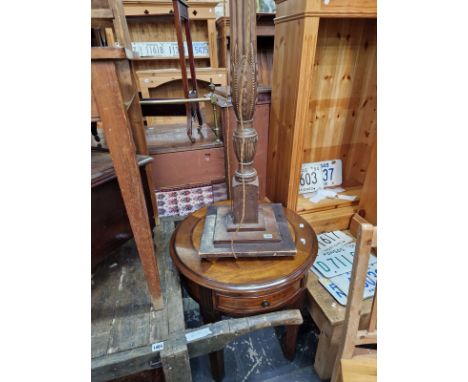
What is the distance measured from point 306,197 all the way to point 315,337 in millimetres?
691

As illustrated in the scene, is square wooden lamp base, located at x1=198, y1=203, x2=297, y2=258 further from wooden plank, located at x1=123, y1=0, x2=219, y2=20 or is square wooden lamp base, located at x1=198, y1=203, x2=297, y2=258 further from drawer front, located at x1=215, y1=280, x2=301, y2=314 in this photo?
wooden plank, located at x1=123, y1=0, x2=219, y2=20

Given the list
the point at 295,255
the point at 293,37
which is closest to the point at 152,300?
the point at 295,255

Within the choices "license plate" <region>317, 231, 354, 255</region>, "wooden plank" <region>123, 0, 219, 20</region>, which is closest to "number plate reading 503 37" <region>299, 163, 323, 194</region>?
"license plate" <region>317, 231, 354, 255</region>

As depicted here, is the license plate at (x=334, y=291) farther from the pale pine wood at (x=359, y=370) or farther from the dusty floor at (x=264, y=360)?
the dusty floor at (x=264, y=360)

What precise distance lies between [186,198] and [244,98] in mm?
730

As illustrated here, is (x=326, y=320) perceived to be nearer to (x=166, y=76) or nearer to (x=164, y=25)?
(x=166, y=76)

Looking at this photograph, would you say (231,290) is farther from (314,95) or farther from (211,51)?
(211,51)

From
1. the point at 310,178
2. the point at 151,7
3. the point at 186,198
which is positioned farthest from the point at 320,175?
the point at 151,7

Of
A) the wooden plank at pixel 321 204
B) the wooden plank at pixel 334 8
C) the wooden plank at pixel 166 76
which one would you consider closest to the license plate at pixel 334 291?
the wooden plank at pixel 321 204

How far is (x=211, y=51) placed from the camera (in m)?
2.08

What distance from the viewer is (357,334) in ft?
2.39

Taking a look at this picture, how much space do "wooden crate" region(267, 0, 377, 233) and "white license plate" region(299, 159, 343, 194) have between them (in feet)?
0.11

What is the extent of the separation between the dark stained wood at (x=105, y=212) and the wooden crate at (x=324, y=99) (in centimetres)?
61

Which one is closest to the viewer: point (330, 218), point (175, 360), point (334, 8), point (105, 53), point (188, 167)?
point (105, 53)
